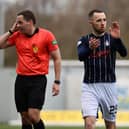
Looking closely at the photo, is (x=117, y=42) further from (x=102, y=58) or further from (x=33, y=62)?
(x=33, y=62)

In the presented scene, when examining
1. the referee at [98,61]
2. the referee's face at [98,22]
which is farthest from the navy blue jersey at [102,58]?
the referee's face at [98,22]

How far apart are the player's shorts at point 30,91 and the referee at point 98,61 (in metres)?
0.76

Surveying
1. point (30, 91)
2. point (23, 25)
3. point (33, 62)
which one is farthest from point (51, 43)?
point (30, 91)

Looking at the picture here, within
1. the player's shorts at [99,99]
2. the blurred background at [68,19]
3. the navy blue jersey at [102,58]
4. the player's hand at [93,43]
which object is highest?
the player's hand at [93,43]

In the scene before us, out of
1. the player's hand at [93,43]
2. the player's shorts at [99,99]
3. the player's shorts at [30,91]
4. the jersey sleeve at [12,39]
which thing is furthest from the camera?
the jersey sleeve at [12,39]

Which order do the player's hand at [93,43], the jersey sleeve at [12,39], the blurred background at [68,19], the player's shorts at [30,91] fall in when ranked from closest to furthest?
1. the player's hand at [93,43]
2. the player's shorts at [30,91]
3. the jersey sleeve at [12,39]
4. the blurred background at [68,19]

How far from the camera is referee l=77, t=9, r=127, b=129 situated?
10.6 meters

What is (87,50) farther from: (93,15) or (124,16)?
(124,16)

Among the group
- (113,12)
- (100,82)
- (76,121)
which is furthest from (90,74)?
(113,12)

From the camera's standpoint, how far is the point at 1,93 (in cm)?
2083

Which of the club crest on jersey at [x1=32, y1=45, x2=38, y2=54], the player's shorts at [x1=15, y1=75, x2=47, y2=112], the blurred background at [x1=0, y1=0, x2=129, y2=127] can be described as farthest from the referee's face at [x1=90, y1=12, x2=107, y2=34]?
the blurred background at [x1=0, y1=0, x2=129, y2=127]

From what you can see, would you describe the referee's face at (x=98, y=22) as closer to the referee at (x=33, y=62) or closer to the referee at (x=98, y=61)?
the referee at (x=98, y=61)

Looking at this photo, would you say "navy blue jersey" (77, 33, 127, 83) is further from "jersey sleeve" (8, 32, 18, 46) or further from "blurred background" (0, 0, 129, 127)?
"blurred background" (0, 0, 129, 127)

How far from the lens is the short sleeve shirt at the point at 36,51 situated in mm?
11203
